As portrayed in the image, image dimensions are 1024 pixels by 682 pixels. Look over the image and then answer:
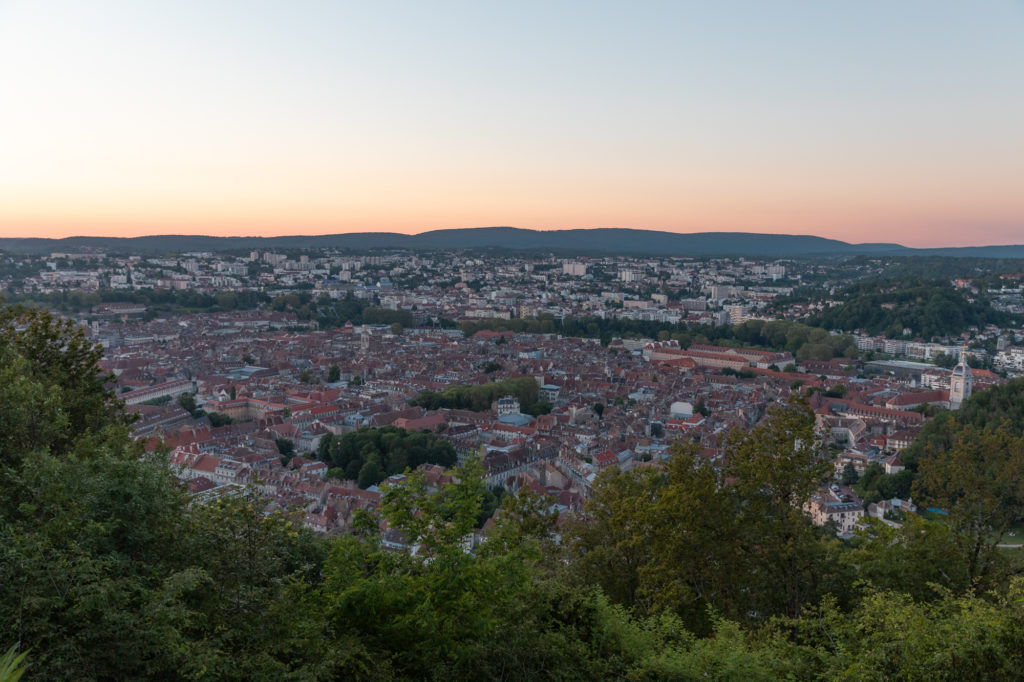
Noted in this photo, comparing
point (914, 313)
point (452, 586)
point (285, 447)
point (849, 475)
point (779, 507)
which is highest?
point (452, 586)

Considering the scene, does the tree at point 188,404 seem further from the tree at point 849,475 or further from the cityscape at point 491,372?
the tree at point 849,475

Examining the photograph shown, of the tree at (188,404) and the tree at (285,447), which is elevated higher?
the tree at (188,404)

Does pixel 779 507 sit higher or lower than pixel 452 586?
lower

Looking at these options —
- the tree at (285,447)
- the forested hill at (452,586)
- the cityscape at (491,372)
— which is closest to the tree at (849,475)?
the cityscape at (491,372)

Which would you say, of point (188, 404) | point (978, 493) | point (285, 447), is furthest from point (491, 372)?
point (978, 493)

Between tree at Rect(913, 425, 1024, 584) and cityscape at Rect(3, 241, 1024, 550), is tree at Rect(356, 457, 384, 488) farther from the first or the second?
tree at Rect(913, 425, 1024, 584)

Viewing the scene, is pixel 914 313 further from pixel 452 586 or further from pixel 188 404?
pixel 452 586

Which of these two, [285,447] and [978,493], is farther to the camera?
[285,447]

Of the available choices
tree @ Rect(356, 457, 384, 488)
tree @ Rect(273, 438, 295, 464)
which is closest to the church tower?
tree @ Rect(356, 457, 384, 488)

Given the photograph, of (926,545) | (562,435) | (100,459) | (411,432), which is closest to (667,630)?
(926,545)
